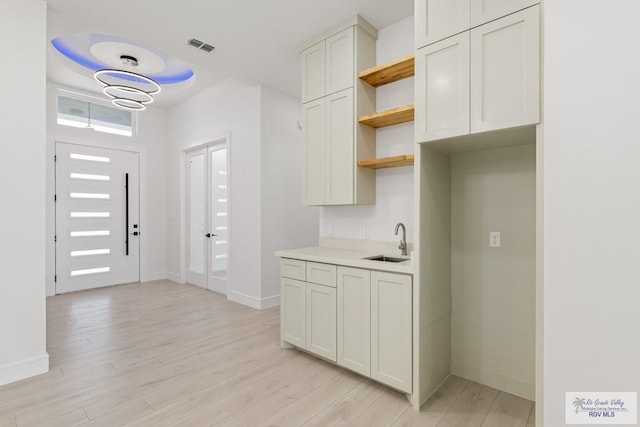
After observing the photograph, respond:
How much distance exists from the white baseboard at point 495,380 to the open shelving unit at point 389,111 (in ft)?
5.71

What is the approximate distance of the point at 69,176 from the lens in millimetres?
5141

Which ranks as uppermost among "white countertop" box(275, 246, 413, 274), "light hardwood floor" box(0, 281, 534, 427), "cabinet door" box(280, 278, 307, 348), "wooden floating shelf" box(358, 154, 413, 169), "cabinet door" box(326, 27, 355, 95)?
"cabinet door" box(326, 27, 355, 95)

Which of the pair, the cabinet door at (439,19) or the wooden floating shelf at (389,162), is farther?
the wooden floating shelf at (389,162)

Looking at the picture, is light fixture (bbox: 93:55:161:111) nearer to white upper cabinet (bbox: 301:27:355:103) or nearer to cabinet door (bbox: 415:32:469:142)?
white upper cabinet (bbox: 301:27:355:103)

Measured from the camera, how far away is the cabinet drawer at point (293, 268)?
9.55 feet

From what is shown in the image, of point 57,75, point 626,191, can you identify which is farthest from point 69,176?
point 626,191

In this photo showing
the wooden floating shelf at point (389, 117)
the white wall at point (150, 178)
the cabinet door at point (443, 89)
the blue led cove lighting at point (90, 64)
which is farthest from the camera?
the white wall at point (150, 178)

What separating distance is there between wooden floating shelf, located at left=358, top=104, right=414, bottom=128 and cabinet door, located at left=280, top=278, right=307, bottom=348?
1606 mm

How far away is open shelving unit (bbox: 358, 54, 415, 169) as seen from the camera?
2584 millimetres

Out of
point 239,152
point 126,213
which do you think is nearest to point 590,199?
point 239,152

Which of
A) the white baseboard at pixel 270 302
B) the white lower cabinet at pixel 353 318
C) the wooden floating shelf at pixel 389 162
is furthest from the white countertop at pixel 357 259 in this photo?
the white baseboard at pixel 270 302

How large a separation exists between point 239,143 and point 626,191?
14.1ft

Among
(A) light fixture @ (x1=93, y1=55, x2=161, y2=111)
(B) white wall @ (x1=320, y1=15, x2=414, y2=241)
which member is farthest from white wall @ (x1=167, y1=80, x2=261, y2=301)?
(B) white wall @ (x1=320, y1=15, x2=414, y2=241)

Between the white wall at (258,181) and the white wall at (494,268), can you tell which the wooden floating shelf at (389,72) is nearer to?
the white wall at (494,268)
